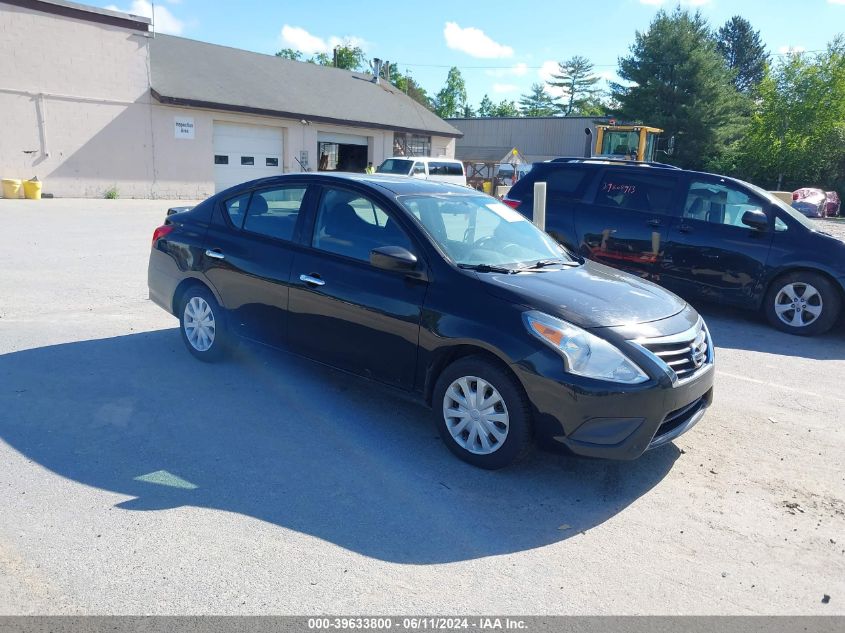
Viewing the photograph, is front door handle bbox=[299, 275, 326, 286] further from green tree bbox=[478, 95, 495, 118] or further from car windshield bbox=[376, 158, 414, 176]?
green tree bbox=[478, 95, 495, 118]

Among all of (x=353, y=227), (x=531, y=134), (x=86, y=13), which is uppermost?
(x=86, y=13)

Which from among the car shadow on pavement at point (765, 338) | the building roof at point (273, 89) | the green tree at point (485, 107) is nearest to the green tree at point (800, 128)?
the building roof at point (273, 89)

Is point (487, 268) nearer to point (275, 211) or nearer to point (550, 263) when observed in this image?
point (550, 263)

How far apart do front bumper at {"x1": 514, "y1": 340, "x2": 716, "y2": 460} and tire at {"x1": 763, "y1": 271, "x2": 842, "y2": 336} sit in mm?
4820

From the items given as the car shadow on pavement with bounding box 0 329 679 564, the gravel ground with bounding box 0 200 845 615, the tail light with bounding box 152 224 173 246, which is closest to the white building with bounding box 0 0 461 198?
the tail light with bounding box 152 224 173 246

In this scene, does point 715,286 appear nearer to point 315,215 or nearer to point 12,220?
point 315,215

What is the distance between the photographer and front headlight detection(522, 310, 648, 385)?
3.68 meters

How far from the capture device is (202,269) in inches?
223

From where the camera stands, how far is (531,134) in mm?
54438

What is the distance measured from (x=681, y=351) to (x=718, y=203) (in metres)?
4.85

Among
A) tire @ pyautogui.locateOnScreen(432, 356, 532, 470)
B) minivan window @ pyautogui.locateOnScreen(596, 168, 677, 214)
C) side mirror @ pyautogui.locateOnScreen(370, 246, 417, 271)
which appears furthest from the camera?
minivan window @ pyautogui.locateOnScreen(596, 168, 677, 214)

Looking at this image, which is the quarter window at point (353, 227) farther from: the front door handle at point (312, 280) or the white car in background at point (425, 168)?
the white car in background at point (425, 168)

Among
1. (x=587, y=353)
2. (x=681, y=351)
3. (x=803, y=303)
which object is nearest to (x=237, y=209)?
(x=587, y=353)

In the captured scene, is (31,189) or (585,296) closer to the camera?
(585,296)
